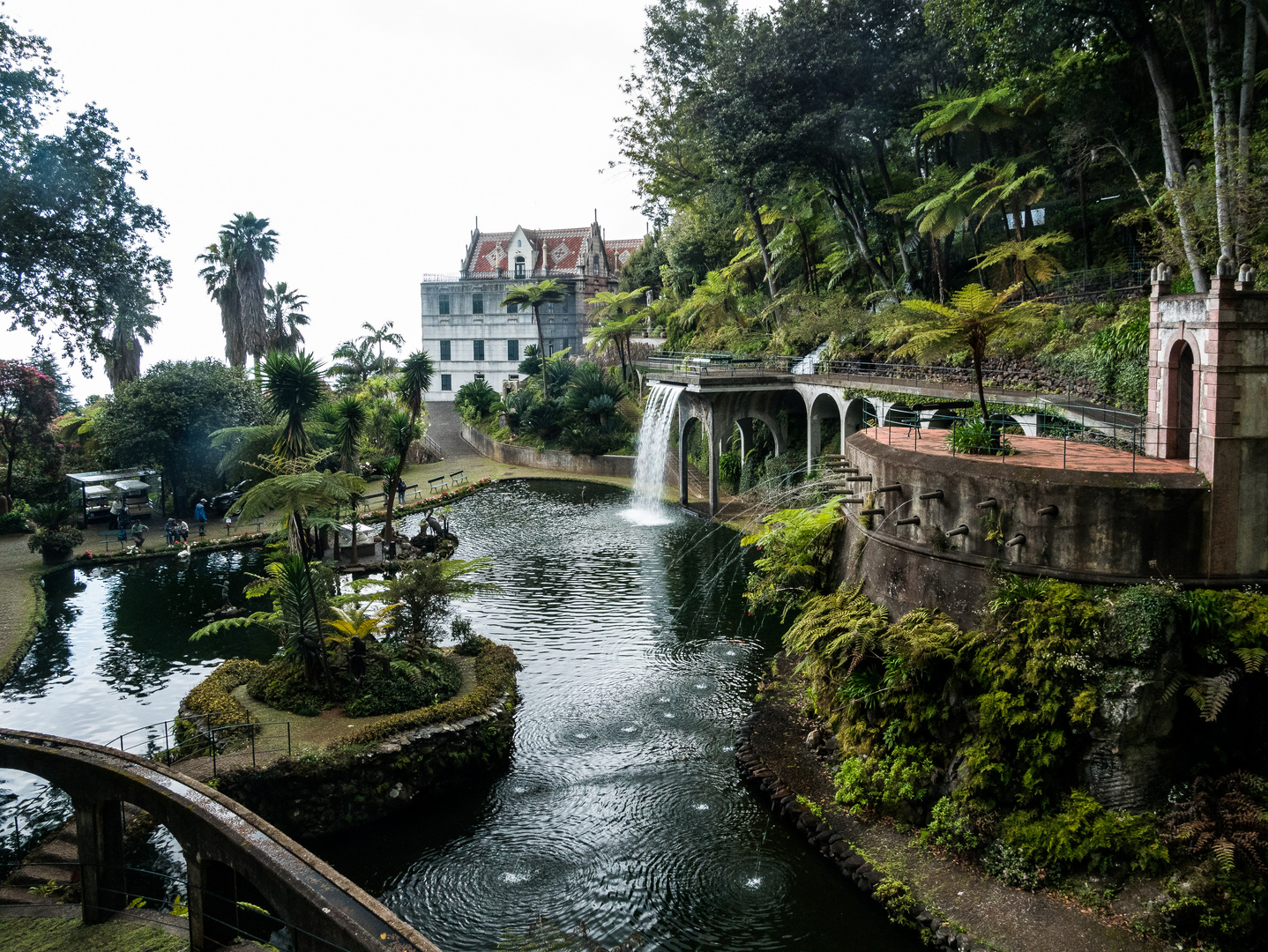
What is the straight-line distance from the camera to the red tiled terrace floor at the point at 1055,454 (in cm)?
1312

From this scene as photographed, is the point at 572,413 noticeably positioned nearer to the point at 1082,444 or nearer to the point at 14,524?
the point at 14,524

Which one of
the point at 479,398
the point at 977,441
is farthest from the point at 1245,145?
the point at 479,398

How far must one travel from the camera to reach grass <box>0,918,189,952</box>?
9086 mm

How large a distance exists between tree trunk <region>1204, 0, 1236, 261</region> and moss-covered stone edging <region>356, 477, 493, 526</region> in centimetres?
2642

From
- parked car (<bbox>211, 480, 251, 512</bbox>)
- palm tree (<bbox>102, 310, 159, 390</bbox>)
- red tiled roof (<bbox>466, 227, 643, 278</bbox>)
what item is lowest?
parked car (<bbox>211, 480, 251, 512</bbox>)

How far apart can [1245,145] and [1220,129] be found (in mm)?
677

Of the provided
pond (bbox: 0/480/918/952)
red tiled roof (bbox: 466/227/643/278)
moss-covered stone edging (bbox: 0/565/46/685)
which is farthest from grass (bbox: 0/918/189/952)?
red tiled roof (bbox: 466/227/643/278)

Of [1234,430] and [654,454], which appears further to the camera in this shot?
[654,454]

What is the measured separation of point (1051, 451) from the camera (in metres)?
15.2

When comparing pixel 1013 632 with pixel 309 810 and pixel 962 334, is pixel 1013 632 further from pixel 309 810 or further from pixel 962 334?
pixel 309 810

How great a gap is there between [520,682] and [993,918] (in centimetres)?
1032

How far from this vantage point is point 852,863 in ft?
39.2

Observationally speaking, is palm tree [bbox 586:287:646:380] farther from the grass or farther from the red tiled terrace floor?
the grass

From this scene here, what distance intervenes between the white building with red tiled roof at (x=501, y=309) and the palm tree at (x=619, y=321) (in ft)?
21.7
